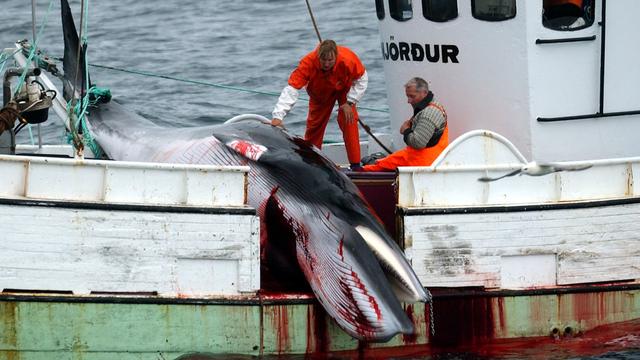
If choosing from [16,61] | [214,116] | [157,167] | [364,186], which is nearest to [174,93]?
[214,116]

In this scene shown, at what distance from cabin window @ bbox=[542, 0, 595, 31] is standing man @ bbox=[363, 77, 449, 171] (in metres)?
1.17

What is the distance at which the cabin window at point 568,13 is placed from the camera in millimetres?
10555

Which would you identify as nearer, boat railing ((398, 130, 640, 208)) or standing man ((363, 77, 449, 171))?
boat railing ((398, 130, 640, 208))

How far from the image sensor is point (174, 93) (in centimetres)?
2112

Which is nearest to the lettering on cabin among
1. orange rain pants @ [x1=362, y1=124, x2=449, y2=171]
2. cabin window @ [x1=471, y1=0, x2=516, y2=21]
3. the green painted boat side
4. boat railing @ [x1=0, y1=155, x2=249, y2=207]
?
cabin window @ [x1=471, y1=0, x2=516, y2=21]

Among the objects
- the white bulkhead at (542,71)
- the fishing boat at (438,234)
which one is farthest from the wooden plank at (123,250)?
the white bulkhead at (542,71)

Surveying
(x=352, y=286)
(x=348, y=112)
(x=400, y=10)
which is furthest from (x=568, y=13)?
(x=352, y=286)

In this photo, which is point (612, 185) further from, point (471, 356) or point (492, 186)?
point (471, 356)

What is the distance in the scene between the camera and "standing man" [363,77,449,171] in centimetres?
1045

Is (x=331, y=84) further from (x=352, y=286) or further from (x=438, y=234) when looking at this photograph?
(x=352, y=286)

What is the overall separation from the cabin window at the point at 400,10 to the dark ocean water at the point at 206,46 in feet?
21.1

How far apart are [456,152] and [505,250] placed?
34.9 inches

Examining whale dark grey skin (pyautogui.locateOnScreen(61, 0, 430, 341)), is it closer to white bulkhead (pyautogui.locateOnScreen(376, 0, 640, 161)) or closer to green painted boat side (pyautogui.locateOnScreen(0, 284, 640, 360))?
green painted boat side (pyautogui.locateOnScreen(0, 284, 640, 360))

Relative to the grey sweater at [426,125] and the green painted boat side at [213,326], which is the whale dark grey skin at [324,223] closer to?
the green painted boat side at [213,326]
